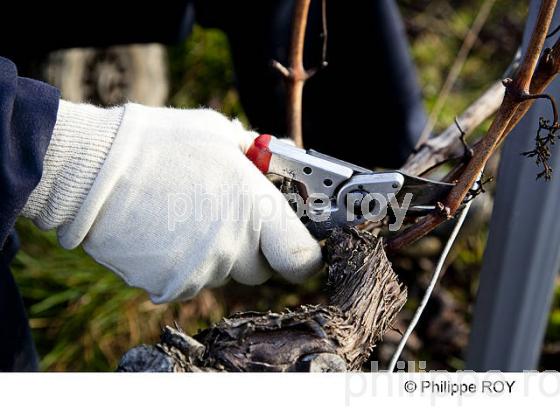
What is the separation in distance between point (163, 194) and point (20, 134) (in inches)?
9.1

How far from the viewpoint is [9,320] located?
1.40 meters

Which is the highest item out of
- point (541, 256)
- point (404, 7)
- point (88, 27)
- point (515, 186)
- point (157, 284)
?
point (404, 7)

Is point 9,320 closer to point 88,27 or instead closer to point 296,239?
point 296,239

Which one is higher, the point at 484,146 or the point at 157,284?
the point at 484,146

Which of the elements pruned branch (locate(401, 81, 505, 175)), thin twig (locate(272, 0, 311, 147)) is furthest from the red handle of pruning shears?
pruned branch (locate(401, 81, 505, 175))

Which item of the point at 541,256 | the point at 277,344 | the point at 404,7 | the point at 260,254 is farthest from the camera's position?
the point at 404,7

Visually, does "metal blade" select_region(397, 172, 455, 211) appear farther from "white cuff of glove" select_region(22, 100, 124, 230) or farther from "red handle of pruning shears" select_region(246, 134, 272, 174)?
"white cuff of glove" select_region(22, 100, 124, 230)

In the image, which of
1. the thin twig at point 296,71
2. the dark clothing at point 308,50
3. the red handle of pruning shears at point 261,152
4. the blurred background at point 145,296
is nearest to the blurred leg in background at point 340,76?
the dark clothing at point 308,50

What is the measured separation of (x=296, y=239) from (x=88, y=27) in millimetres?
1179

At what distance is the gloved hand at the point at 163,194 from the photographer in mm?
1092

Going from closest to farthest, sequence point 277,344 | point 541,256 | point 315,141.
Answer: point 277,344 → point 541,256 → point 315,141

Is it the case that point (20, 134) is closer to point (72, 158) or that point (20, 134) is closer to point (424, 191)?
point (72, 158)

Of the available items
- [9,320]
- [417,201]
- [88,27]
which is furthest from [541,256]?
[88,27]
